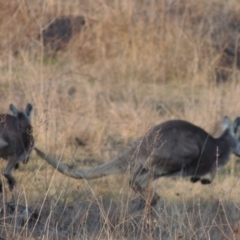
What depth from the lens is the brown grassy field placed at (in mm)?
8531

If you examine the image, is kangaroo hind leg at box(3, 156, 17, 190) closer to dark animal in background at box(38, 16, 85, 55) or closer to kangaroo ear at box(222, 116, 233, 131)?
kangaroo ear at box(222, 116, 233, 131)

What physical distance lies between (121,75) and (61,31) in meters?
1.33

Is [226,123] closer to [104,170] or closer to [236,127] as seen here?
[236,127]

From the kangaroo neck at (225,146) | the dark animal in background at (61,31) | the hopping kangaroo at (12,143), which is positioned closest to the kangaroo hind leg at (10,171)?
the hopping kangaroo at (12,143)

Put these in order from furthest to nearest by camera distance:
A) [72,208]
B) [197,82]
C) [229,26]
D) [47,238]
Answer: [229,26] < [197,82] < [72,208] < [47,238]

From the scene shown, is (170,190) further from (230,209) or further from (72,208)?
(72,208)

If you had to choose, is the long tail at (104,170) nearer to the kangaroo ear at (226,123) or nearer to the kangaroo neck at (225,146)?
the kangaroo neck at (225,146)

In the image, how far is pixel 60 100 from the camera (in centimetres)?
1006

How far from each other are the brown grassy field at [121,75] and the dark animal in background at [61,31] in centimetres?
10

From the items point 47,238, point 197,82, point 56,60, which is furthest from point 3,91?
point 47,238

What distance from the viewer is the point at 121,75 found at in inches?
451

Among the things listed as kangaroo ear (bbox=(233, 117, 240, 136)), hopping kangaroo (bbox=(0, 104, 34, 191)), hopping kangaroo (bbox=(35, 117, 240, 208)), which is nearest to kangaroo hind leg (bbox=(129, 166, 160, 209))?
hopping kangaroo (bbox=(35, 117, 240, 208))

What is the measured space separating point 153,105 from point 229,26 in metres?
2.77

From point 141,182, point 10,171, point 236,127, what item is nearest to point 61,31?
point 236,127
